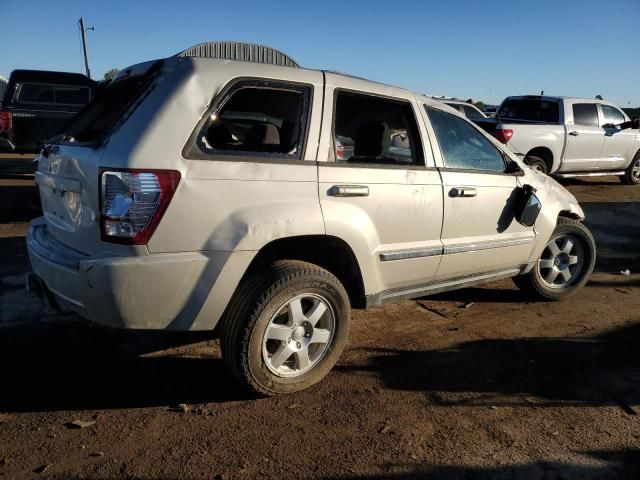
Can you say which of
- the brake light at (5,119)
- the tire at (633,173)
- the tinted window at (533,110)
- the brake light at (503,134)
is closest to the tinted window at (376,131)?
the brake light at (503,134)

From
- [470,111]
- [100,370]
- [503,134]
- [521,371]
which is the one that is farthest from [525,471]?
[470,111]

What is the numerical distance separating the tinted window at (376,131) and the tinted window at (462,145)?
0.21 metres

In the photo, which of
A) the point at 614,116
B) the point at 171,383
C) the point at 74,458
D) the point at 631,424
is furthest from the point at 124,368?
the point at 614,116

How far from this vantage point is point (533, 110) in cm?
1056

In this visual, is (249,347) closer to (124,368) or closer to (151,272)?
(151,272)

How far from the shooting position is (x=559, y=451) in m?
2.59

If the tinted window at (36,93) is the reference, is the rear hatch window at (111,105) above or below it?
above

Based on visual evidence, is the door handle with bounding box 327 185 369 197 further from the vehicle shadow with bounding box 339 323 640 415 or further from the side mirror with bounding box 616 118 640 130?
the side mirror with bounding box 616 118 640 130

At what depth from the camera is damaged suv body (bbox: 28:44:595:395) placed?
251cm

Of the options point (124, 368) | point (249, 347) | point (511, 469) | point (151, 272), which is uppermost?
point (151, 272)

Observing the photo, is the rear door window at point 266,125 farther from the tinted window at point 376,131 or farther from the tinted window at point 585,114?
the tinted window at point 585,114

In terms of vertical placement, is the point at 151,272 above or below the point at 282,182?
below

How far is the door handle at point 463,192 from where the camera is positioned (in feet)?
11.9

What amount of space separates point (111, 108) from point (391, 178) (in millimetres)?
1769
